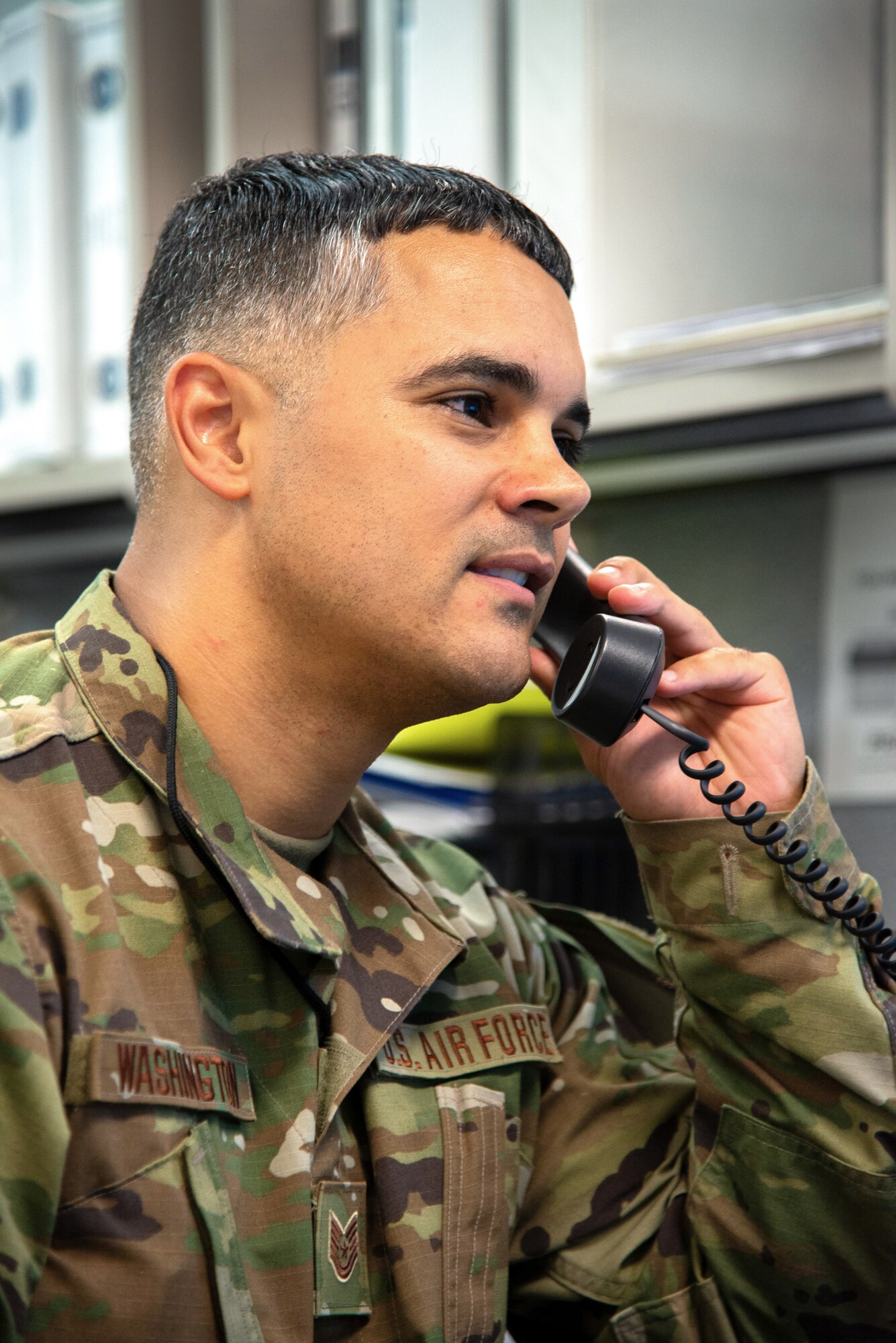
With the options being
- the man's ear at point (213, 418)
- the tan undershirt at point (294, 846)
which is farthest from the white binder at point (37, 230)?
the tan undershirt at point (294, 846)

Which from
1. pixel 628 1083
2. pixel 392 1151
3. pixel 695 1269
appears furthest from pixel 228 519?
pixel 695 1269

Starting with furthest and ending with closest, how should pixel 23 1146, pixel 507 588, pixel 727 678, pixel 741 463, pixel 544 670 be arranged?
pixel 741 463 → pixel 544 670 → pixel 727 678 → pixel 507 588 → pixel 23 1146

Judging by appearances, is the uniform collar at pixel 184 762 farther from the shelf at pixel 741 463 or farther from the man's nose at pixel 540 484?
the shelf at pixel 741 463

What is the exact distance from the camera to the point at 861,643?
4.38 feet

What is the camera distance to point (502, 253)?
0.97 metres

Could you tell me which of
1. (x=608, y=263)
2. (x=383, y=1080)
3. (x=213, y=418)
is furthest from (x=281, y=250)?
(x=383, y=1080)

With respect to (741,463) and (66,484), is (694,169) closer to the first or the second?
(741,463)

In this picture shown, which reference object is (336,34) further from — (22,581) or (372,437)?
(22,581)

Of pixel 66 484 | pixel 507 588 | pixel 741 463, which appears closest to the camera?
pixel 507 588

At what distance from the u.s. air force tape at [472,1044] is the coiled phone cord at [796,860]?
0.23 meters

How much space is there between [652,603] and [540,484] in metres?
0.18

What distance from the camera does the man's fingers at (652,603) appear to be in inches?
40.6

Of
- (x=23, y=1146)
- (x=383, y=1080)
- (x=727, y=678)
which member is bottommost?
(x=383, y=1080)

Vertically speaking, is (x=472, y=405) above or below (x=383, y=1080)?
above
